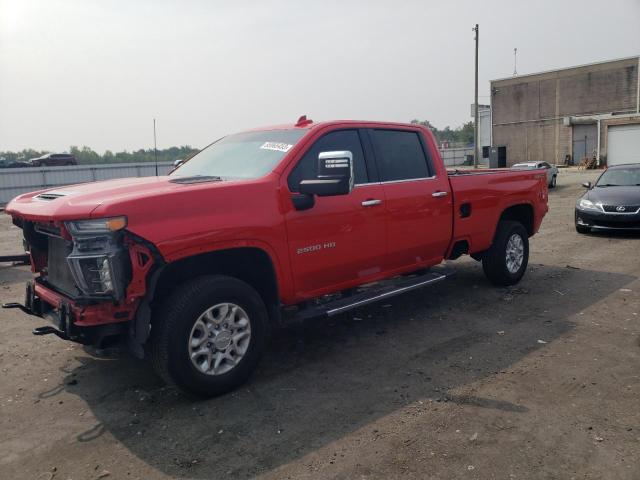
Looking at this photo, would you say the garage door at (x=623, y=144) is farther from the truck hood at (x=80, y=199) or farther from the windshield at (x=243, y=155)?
the truck hood at (x=80, y=199)

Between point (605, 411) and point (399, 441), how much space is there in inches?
57.9

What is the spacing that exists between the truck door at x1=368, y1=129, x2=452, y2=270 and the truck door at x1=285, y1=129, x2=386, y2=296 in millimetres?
194

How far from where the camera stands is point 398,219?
5371 mm

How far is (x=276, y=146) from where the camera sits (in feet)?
15.9

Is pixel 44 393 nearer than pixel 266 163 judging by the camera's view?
Yes

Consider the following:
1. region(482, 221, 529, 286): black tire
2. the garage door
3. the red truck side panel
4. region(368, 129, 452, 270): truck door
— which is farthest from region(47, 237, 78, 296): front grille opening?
the garage door

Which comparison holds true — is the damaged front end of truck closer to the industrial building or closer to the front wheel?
the front wheel

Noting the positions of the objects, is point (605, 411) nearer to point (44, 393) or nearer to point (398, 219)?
point (398, 219)

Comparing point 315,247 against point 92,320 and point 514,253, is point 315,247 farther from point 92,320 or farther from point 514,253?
point 514,253

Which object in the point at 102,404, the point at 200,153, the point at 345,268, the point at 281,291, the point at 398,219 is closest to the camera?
the point at 102,404

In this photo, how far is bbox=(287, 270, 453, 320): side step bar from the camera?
4.64 meters

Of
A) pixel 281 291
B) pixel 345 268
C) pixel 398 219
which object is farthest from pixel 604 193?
pixel 281 291

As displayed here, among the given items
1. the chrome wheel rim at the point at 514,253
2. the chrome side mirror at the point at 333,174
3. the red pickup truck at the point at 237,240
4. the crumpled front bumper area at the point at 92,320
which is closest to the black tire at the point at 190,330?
the red pickup truck at the point at 237,240

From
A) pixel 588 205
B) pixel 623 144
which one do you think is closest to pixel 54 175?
pixel 588 205
